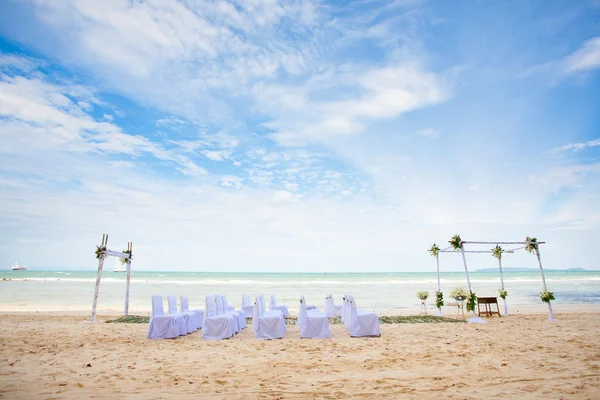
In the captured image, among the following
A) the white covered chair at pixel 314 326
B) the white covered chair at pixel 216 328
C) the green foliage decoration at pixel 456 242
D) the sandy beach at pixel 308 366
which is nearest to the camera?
the sandy beach at pixel 308 366

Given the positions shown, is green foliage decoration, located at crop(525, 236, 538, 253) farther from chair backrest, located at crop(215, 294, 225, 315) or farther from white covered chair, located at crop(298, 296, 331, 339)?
chair backrest, located at crop(215, 294, 225, 315)

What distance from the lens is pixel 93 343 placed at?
703 cm

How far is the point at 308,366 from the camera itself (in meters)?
5.08

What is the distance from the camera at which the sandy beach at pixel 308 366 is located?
3896 millimetres

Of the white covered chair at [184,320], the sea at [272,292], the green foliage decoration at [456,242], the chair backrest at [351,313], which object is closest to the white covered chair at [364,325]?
the chair backrest at [351,313]

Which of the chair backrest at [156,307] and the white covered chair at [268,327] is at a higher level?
the chair backrest at [156,307]

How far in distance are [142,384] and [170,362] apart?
128cm

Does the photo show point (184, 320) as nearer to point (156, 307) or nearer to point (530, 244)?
point (156, 307)

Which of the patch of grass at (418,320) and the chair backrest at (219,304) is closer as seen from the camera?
the chair backrest at (219,304)

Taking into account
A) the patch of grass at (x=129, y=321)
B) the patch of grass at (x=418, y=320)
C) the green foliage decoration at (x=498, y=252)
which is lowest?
the patch of grass at (x=418, y=320)

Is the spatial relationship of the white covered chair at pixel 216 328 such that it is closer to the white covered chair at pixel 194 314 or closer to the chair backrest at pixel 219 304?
the chair backrest at pixel 219 304

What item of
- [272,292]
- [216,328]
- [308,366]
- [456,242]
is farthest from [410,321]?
[272,292]

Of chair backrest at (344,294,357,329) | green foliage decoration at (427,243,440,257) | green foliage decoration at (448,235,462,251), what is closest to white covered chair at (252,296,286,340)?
chair backrest at (344,294,357,329)

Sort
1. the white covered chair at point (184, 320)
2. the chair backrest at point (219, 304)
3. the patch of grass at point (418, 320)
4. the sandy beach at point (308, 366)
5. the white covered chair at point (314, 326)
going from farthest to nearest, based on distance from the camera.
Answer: the patch of grass at point (418, 320), the chair backrest at point (219, 304), the white covered chair at point (184, 320), the white covered chair at point (314, 326), the sandy beach at point (308, 366)
